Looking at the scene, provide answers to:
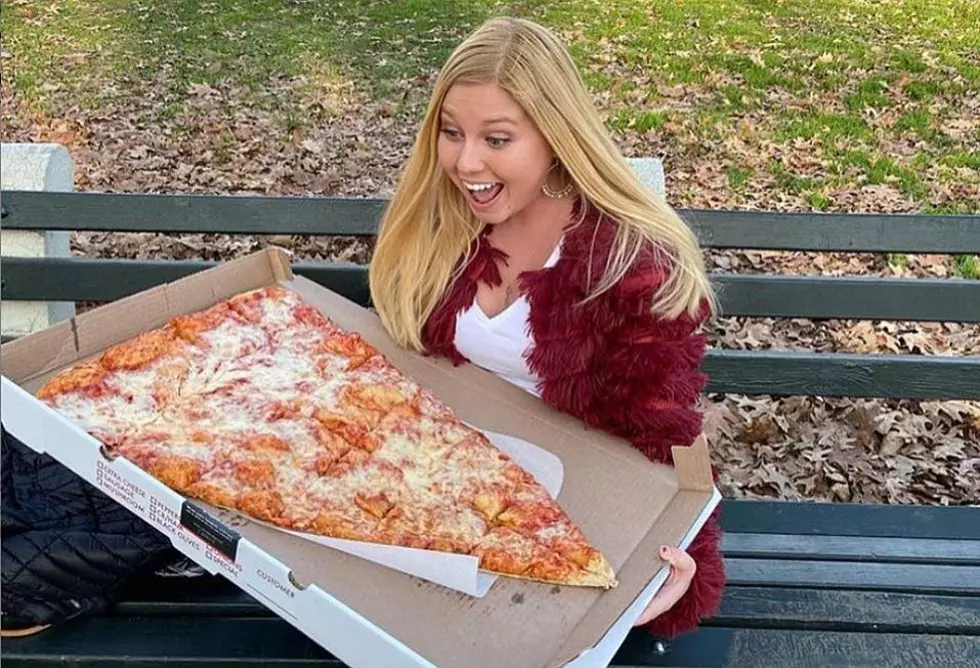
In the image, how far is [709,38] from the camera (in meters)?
8.24

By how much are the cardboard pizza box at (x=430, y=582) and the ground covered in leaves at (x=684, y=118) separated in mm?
1357

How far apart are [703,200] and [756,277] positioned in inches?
108

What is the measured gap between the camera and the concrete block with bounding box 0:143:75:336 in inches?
113

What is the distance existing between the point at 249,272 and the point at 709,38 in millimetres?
6457

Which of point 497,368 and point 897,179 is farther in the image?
point 897,179

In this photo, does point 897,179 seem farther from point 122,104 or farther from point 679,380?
point 122,104

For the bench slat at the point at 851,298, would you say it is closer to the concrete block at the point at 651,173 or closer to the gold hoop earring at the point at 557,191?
the concrete block at the point at 651,173

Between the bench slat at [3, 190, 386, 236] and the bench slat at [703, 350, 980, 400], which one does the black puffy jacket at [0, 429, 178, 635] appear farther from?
the bench slat at [703, 350, 980, 400]

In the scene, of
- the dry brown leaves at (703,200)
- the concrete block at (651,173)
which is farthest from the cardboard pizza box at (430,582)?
the dry brown leaves at (703,200)

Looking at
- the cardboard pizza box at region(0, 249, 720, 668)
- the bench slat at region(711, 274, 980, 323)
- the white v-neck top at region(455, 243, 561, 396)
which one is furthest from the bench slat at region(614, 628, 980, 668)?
the bench slat at region(711, 274, 980, 323)

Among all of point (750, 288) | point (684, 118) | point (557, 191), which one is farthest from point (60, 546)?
point (684, 118)

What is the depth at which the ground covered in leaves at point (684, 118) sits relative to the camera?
3625 mm

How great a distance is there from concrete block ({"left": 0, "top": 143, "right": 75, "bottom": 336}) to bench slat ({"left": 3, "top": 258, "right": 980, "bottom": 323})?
0.12 m

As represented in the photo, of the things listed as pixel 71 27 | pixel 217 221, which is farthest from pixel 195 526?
pixel 71 27
